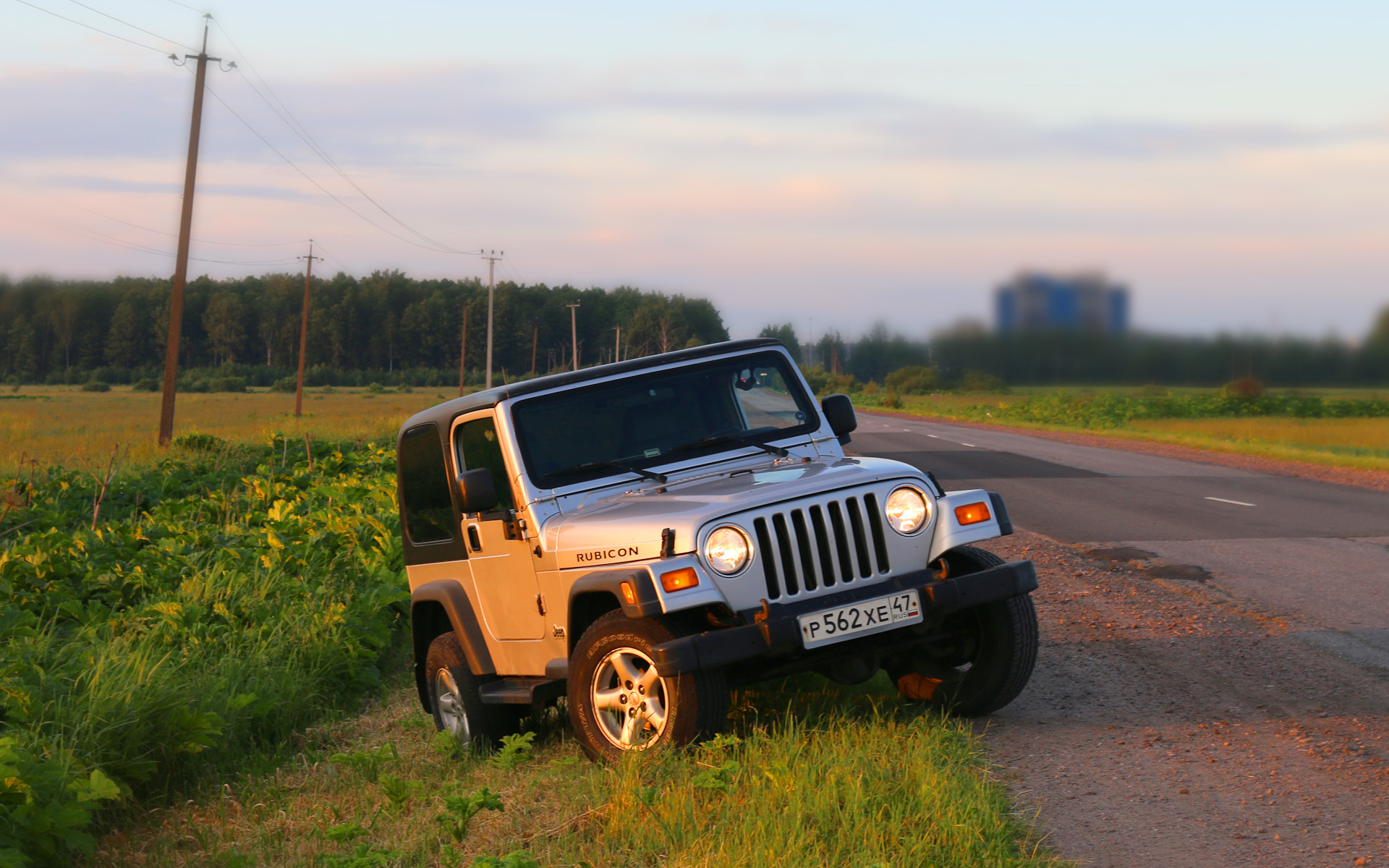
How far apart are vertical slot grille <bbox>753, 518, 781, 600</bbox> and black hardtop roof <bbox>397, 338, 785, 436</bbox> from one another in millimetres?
1171

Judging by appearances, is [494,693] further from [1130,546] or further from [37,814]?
[1130,546]

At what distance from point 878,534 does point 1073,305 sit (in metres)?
29.3

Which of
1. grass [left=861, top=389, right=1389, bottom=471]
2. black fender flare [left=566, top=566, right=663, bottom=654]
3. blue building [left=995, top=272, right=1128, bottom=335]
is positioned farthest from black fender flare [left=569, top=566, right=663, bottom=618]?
blue building [left=995, top=272, right=1128, bottom=335]

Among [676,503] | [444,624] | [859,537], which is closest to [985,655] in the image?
[859,537]

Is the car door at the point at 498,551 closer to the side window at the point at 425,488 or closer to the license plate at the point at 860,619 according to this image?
the side window at the point at 425,488

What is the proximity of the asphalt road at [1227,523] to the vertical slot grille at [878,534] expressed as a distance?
11.0 feet

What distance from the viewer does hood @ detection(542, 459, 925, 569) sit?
466 centimetres

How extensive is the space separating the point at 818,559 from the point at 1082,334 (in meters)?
29.5

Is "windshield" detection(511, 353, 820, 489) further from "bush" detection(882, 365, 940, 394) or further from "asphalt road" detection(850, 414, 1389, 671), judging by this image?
"bush" detection(882, 365, 940, 394)

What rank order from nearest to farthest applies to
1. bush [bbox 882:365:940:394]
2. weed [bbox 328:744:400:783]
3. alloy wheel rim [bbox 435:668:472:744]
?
weed [bbox 328:744:400:783] → alloy wheel rim [bbox 435:668:472:744] → bush [bbox 882:365:940:394]

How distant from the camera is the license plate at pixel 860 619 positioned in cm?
461

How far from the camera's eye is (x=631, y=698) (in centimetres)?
473

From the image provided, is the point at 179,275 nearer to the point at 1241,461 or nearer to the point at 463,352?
the point at 1241,461

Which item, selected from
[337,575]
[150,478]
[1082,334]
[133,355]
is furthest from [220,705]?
[133,355]
